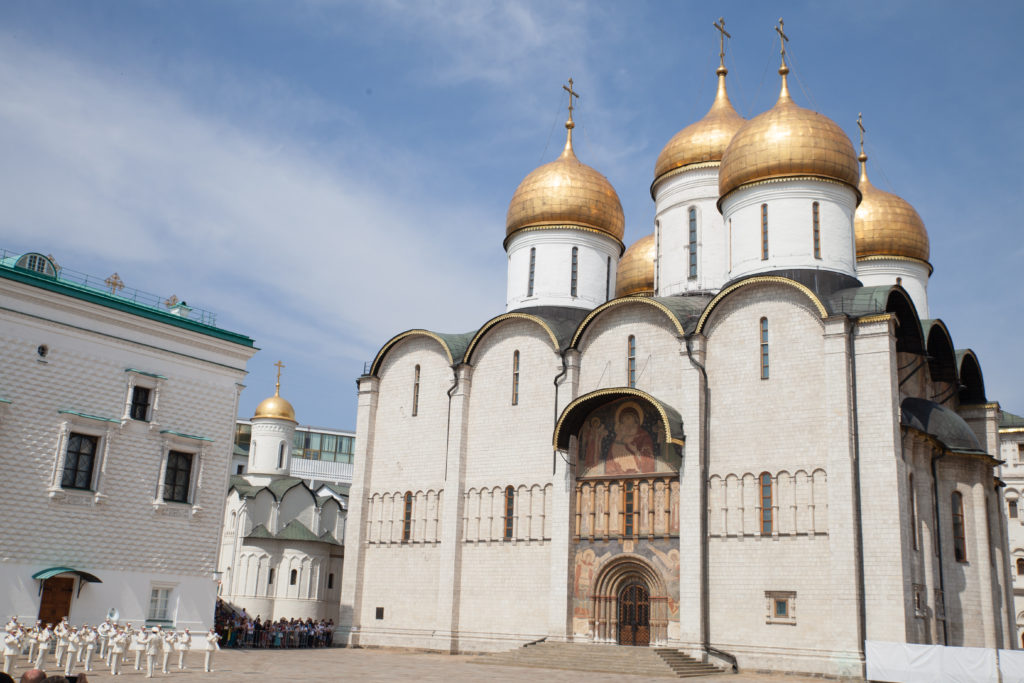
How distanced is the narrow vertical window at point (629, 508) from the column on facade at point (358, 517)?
7.50 meters

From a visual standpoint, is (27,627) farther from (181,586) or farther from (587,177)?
(587,177)

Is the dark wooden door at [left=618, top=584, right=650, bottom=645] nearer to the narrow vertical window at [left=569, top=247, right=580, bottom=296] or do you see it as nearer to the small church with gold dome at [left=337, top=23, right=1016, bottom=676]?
the small church with gold dome at [left=337, top=23, right=1016, bottom=676]

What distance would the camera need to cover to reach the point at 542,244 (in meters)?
24.9

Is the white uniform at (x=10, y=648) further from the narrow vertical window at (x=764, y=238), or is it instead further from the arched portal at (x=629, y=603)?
the narrow vertical window at (x=764, y=238)

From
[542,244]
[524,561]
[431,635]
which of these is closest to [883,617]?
[524,561]

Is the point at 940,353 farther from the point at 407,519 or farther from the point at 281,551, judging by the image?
the point at 281,551

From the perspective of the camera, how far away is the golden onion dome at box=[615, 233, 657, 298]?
1046 inches

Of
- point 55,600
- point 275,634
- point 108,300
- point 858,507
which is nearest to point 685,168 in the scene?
point 858,507

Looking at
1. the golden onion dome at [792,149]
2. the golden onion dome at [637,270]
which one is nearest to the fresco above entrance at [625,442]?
the golden onion dome at [792,149]

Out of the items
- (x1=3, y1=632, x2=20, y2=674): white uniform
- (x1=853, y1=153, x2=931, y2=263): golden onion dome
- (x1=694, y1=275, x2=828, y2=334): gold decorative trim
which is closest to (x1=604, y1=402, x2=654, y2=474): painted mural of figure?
(x1=694, y1=275, x2=828, y2=334): gold decorative trim

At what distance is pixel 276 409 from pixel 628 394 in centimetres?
1961

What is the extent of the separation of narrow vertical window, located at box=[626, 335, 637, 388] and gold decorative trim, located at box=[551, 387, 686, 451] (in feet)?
3.43

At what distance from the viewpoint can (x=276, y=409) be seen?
35594 mm

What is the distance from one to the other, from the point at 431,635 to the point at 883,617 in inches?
410
